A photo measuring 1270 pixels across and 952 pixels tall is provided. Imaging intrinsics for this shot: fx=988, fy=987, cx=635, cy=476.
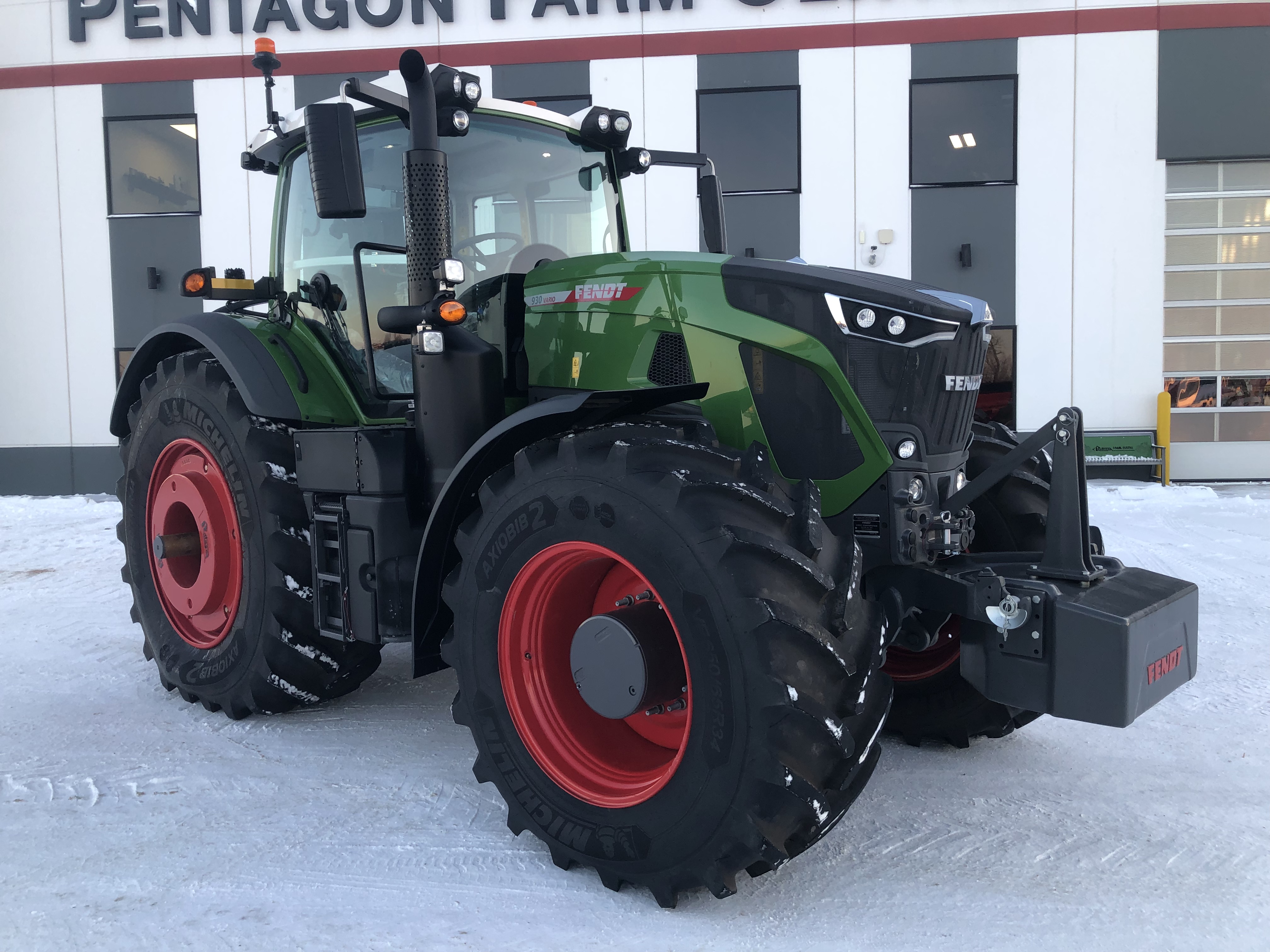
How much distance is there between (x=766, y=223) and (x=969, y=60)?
3016 mm

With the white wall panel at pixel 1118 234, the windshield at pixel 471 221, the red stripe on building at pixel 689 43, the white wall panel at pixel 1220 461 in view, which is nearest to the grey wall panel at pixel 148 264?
the red stripe on building at pixel 689 43

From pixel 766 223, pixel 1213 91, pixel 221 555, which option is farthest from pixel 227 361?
pixel 1213 91

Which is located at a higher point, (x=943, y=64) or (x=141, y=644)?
(x=943, y=64)

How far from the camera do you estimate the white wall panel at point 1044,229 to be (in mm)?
11719

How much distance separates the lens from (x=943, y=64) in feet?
38.5

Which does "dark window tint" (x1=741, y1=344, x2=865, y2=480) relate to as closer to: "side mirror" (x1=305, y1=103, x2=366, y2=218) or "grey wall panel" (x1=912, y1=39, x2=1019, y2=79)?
"side mirror" (x1=305, y1=103, x2=366, y2=218)

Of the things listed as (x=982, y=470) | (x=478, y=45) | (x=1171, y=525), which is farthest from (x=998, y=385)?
A: (x=982, y=470)

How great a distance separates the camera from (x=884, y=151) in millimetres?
11930

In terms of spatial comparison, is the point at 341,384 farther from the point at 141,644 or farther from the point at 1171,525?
the point at 1171,525

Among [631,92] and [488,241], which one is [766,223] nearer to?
[631,92]

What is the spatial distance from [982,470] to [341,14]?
11.4 meters

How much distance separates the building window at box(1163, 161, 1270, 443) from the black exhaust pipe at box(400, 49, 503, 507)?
451 inches

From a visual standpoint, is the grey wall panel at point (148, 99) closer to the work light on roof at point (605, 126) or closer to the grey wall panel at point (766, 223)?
the grey wall panel at point (766, 223)

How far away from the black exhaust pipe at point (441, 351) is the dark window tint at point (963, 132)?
32.6ft
